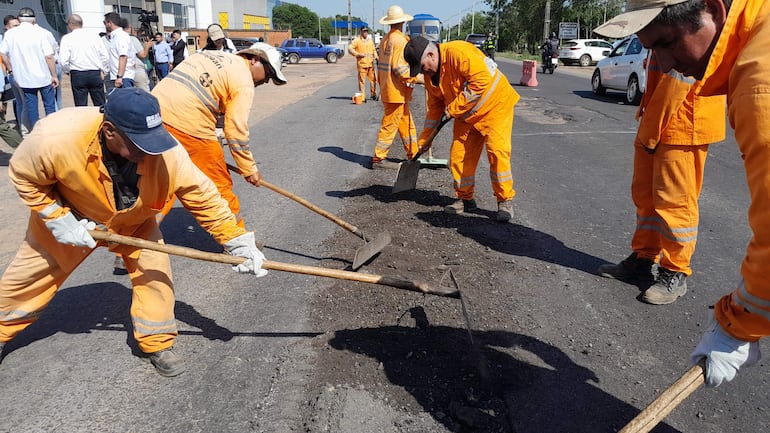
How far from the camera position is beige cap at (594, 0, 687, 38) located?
1730 millimetres

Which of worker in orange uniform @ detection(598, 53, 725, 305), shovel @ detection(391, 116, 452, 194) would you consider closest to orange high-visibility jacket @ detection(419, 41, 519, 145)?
shovel @ detection(391, 116, 452, 194)

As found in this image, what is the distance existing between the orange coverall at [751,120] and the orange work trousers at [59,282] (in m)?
2.63

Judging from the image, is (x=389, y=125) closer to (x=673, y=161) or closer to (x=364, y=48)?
(x=673, y=161)

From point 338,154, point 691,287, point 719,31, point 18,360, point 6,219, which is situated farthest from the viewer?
point 338,154

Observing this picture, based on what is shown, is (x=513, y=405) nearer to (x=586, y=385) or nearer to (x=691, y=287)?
(x=586, y=385)

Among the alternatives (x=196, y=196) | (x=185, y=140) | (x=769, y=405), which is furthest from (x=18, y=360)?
(x=769, y=405)

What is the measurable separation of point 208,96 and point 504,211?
280 centimetres

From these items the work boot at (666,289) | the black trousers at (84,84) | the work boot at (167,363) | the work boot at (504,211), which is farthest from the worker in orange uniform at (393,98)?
the work boot at (167,363)

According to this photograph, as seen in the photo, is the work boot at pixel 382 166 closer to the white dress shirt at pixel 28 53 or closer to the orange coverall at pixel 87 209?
the orange coverall at pixel 87 209

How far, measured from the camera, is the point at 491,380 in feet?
9.20

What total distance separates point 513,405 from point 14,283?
261 cm

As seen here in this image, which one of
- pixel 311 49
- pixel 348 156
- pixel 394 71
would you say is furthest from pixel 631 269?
pixel 311 49

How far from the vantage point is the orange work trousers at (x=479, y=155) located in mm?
5020

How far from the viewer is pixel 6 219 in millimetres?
5328
